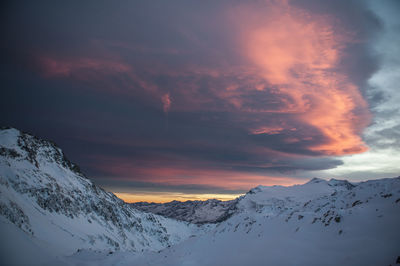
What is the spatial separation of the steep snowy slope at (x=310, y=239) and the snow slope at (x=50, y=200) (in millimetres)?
20490

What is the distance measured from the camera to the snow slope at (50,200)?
40125mm

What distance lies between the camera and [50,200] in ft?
190

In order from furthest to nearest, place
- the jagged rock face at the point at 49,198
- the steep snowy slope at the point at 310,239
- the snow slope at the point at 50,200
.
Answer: the jagged rock face at the point at 49,198 < the snow slope at the point at 50,200 < the steep snowy slope at the point at 310,239

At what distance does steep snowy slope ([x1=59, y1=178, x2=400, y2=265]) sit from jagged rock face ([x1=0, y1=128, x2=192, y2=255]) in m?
22.7

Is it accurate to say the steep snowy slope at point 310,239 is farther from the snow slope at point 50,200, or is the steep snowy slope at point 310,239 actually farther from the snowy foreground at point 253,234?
the snow slope at point 50,200

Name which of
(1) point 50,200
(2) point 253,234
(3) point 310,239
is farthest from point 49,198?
(3) point 310,239

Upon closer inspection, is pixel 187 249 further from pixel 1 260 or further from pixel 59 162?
pixel 59 162

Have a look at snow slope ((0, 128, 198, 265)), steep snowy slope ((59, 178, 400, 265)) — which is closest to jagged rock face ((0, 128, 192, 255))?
snow slope ((0, 128, 198, 265))

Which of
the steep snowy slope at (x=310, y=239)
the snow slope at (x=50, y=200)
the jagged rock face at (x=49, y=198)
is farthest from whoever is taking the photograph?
the jagged rock face at (x=49, y=198)

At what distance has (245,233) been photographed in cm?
1959

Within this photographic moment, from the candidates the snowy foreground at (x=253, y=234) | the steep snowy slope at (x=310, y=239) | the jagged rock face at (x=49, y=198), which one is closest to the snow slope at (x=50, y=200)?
the jagged rock face at (x=49, y=198)

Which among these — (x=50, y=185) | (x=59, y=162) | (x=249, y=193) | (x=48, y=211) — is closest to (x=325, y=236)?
(x=48, y=211)

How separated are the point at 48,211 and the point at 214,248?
53.0 m

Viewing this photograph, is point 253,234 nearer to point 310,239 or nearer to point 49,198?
point 310,239
